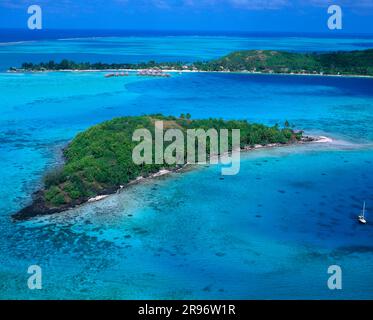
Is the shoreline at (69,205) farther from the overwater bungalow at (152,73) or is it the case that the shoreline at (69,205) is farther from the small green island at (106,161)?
the overwater bungalow at (152,73)

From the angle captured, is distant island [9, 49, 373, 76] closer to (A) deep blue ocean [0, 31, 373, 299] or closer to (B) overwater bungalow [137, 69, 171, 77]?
(B) overwater bungalow [137, 69, 171, 77]

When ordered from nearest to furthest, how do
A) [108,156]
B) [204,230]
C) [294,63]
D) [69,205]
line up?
[204,230], [69,205], [108,156], [294,63]

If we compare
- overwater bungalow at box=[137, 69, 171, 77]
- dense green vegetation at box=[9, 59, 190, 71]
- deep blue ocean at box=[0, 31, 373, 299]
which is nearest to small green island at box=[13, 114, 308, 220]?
deep blue ocean at box=[0, 31, 373, 299]

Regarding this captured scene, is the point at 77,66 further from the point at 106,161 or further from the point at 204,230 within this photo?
the point at 204,230

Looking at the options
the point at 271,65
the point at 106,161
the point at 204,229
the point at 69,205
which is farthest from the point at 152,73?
the point at 204,229

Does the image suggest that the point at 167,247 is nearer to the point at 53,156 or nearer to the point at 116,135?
the point at 116,135
